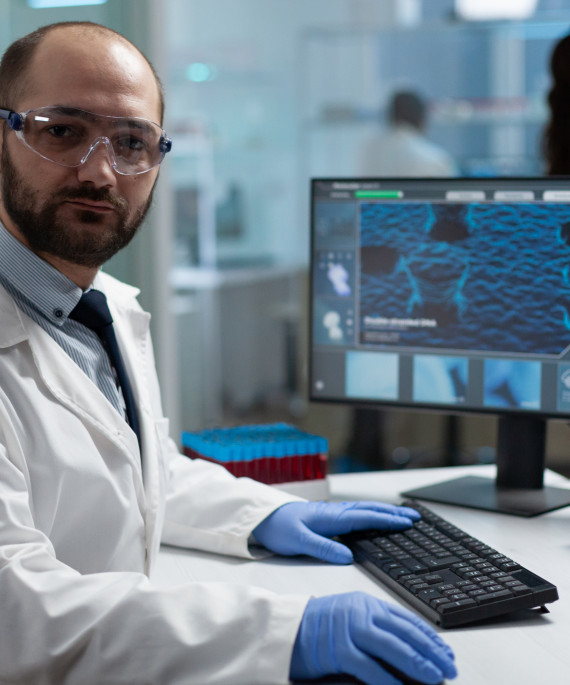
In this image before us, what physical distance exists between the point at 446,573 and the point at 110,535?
0.41m

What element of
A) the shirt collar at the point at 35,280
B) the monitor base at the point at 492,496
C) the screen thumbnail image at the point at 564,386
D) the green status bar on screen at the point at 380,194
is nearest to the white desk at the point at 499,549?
the monitor base at the point at 492,496

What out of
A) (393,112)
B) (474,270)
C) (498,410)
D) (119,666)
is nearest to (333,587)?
(119,666)

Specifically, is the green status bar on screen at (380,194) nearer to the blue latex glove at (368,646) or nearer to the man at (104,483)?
the man at (104,483)

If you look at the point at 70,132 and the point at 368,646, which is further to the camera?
the point at 70,132

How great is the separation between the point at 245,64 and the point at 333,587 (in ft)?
16.2

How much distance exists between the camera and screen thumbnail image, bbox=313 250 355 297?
146 centimetres

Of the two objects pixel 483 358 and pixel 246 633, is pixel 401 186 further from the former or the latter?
pixel 246 633

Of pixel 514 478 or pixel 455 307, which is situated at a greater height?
pixel 455 307

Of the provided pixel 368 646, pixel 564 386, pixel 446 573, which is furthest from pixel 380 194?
pixel 368 646

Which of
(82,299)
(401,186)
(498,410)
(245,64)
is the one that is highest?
(245,64)

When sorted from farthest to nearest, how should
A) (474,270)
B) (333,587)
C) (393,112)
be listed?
(393,112) < (474,270) < (333,587)

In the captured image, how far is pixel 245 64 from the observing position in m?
5.54

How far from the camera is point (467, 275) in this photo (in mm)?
1396

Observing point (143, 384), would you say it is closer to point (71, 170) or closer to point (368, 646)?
point (71, 170)
